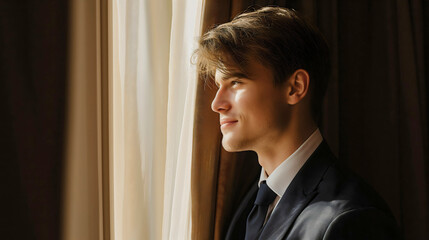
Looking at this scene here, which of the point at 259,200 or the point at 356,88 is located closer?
the point at 259,200

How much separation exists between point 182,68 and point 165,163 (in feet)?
1.04

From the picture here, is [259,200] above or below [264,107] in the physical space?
below


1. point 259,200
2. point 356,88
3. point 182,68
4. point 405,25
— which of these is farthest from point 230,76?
point 405,25

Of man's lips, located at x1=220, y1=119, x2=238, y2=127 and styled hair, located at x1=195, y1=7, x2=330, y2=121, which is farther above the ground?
styled hair, located at x1=195, y1=7, x2=330, y2=121

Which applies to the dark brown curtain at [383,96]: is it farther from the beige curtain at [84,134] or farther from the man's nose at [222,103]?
the beige curtain at [84,134]

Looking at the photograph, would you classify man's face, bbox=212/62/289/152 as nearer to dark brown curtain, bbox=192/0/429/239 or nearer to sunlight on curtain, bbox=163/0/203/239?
sunlight on curtain, bbox=163/0/203/239

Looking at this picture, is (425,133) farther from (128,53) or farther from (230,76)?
(128,53)

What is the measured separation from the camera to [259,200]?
1164mm

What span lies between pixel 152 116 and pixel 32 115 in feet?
1.21

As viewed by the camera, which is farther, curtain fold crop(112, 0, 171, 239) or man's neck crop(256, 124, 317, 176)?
curtain fold crop(112, 0, 171, 239)

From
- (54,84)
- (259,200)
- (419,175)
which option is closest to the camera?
(54,84)

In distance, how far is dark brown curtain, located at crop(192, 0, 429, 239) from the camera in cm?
154

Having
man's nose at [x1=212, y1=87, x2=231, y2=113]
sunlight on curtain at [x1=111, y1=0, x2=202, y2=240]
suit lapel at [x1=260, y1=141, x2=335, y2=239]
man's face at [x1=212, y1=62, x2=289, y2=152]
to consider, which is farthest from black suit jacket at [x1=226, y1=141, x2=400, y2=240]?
sunlight on curtain at [x1=111, y1=0, x2=202, y2=240]

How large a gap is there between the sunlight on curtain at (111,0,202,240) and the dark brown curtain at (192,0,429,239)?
502 mm
